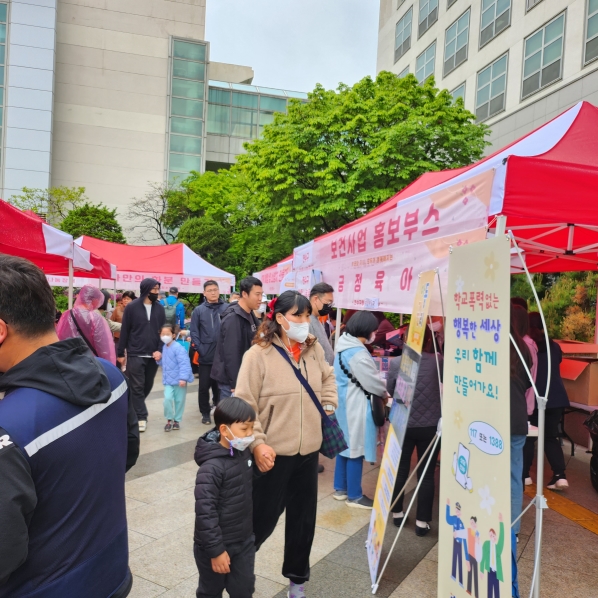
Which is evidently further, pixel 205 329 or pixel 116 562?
pixel 205 329

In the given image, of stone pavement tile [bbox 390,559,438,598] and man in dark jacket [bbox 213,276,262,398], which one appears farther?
man in dark jacket [bbox 213,276,262,398]

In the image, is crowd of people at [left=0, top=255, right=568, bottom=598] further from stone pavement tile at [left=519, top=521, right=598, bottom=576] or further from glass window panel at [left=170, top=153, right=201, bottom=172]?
glass window panel at [left=170, top=153, right=201, bottom=172]

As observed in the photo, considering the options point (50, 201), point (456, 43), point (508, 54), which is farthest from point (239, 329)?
point (50, 201)

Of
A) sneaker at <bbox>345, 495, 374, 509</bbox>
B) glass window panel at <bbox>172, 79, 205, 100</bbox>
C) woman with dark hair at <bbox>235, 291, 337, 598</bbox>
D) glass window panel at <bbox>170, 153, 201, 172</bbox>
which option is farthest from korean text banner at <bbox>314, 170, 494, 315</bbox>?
glass window panel at <bbox>172, 79, 205, 100</bbox>

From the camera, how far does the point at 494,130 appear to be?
20.2m

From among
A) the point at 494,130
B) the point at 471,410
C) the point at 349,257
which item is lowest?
the point at 471,410

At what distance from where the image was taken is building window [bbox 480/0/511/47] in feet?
64.8

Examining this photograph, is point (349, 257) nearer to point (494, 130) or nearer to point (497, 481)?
point (497, 481)

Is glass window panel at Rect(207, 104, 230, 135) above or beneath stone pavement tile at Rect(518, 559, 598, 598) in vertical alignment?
above

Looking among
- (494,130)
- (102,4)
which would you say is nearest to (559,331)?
(494,130)

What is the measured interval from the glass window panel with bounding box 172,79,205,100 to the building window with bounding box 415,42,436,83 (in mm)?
20889

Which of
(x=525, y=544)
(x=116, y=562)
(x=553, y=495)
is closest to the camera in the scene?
(x=116, y=562)

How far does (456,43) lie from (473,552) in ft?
82.5

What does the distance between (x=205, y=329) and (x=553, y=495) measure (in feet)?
15.6
